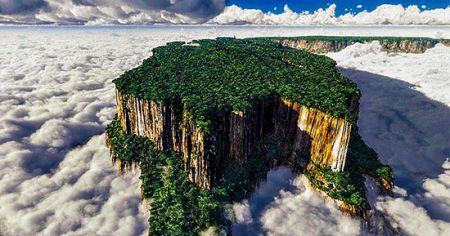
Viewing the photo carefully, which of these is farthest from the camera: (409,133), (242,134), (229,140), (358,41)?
(358,41)

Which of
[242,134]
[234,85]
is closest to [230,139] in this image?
[242,134]

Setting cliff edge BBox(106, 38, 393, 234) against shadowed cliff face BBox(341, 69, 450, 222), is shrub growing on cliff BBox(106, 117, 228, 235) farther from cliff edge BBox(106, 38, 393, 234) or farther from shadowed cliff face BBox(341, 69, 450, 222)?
shadowed cliff face BBox(341, 69, 450, 222)

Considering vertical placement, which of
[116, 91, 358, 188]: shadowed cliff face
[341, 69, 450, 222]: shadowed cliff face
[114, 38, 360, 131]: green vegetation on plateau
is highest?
[114, 38, 360, 131]: green vegetation on plateau

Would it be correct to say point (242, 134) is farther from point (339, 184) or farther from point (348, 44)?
point (348, 44)

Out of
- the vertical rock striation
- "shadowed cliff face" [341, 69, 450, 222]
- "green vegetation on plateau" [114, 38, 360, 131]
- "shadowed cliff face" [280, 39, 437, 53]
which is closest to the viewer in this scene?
"green vegetation on plateau" [114, 38, 360, 131]

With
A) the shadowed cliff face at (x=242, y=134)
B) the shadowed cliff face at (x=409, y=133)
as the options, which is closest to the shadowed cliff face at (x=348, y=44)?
the shadowed cliff face at (x=409, y=133)

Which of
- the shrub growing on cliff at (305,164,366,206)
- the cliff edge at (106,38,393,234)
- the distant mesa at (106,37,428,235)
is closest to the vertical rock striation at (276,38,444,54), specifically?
the distant mesa at (106,37,428,235)
